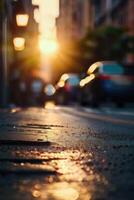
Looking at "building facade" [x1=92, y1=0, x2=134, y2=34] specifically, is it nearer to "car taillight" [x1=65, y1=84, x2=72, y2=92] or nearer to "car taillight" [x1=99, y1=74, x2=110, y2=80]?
"car taillight" [x1=65, y1=84, x2=72, y2=92]

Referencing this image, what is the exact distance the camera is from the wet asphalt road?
4.62 meters

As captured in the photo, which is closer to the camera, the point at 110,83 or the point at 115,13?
the point at 110,83

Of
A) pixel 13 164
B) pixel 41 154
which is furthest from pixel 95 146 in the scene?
pixel 13 164

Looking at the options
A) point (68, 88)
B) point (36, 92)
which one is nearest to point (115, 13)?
point (36, 92)

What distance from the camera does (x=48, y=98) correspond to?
34719 mm

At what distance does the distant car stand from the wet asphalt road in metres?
14.1

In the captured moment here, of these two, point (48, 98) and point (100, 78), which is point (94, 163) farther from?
point (48, 98)

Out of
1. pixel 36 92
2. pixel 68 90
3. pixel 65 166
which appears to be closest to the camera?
pixel 65 166

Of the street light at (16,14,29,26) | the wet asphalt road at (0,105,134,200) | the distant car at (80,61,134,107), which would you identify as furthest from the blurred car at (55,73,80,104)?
the wet asphalt road at (0,105,134,200)

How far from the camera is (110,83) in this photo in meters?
22.5

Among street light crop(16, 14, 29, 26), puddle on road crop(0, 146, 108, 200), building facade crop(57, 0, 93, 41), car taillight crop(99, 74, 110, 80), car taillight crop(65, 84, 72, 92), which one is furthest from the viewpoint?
building facade crop(57, 0, 93, 41)

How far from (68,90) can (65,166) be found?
2460cm

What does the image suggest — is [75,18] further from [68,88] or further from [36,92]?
[68,88]

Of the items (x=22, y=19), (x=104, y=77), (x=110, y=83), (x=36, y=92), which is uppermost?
(x=22, y=19)
